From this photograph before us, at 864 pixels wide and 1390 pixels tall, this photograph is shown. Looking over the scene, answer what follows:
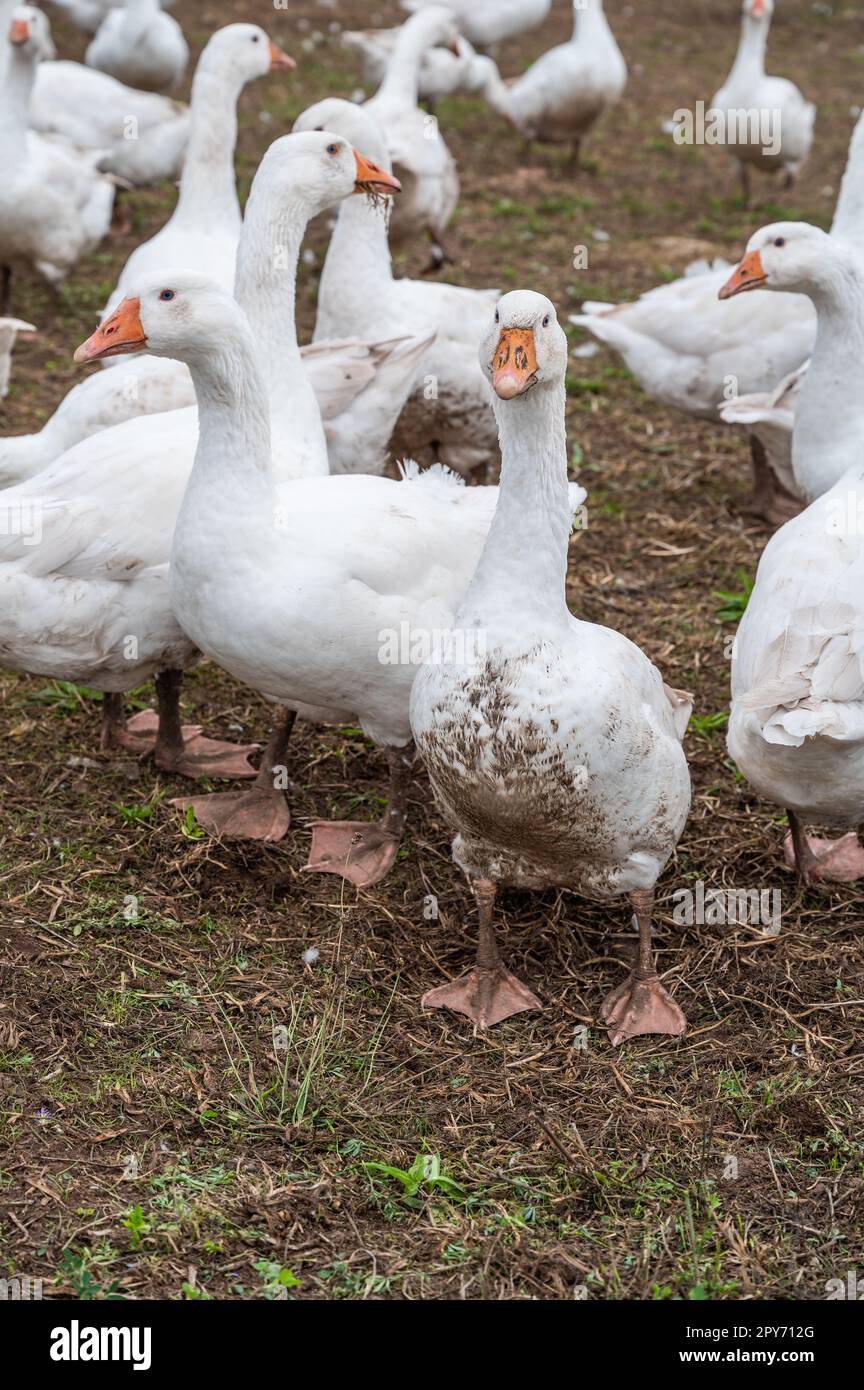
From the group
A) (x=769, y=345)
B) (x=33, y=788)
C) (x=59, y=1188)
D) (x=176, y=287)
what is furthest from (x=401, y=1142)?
(x=769, y=345)

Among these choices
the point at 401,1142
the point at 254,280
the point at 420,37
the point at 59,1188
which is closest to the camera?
the point at 59,1188

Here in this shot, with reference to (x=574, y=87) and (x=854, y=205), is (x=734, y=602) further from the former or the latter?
(x=574, y=87)

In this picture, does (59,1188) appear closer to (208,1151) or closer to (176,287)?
(208,1151)

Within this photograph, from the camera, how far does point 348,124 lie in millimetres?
6707

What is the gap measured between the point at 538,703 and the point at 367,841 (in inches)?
54.0

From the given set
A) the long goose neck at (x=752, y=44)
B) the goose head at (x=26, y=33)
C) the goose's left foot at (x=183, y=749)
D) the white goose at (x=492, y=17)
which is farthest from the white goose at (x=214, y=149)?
the white goose at (x=492, y=17)

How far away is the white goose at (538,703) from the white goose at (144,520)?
128 centimetres

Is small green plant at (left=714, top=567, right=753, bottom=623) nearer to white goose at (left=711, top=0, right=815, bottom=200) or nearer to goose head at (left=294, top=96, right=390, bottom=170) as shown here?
goose head at (left=294, top=96, right=390, bottom=170)

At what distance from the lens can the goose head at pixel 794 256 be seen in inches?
232

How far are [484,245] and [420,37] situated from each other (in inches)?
63.6

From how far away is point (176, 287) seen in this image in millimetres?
4539

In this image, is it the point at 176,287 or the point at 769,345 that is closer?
the point at 176,287

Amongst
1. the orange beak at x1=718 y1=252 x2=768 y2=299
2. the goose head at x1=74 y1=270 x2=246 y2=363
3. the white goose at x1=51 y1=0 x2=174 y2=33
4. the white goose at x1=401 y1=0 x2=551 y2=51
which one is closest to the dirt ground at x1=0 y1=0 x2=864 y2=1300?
the orange beak at x1=718 y1=252 x2=768 y2=299

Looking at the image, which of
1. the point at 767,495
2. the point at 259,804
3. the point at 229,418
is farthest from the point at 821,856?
the point at 767,495
